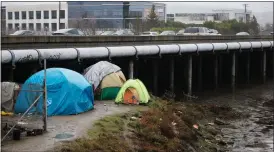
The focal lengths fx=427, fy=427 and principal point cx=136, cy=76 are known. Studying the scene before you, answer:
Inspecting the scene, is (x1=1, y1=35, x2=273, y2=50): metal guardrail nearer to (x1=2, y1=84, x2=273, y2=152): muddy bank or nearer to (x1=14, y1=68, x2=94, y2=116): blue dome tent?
(x1=14, y1=68, x2=94, y2=116): blue dome tent

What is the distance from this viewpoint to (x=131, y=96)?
63.2 feet

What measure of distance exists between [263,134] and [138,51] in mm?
8622

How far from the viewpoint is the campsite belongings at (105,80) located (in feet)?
65.7

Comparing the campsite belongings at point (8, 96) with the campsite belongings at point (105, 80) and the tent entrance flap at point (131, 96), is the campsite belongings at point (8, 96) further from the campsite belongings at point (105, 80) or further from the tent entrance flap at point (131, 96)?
the tent entrance flap at point (131, 96)

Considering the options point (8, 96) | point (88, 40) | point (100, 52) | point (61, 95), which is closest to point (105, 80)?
point (100, 52)

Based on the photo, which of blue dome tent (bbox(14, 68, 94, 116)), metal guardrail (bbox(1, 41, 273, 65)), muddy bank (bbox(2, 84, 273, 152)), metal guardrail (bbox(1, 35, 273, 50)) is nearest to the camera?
muddy bank (bbox(2, 84, 273, 152))

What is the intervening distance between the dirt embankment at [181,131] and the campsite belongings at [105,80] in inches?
79.3

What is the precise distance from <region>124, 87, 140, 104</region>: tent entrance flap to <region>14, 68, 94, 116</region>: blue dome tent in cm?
227

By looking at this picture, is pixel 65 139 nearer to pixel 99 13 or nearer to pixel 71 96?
pixel 71 96

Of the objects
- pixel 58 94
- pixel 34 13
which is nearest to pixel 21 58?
pixel 58 94

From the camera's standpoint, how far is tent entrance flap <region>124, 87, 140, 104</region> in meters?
19.2

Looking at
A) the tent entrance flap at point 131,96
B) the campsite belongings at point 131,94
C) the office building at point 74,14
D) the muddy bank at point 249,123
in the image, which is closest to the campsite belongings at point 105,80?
the campsite belongings at point 131,94

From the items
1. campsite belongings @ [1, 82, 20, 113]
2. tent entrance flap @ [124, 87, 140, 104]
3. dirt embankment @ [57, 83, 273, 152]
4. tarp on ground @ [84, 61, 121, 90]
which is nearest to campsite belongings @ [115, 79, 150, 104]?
tent entrance flap @ [124, 87, 140, 104]

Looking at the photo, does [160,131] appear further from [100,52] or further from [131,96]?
[100,52]
